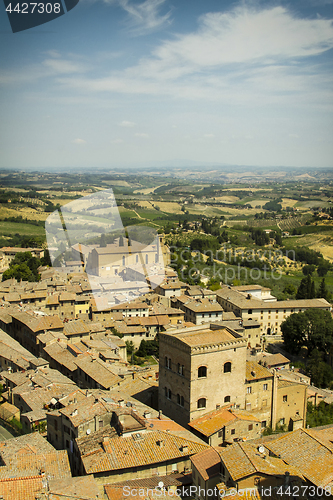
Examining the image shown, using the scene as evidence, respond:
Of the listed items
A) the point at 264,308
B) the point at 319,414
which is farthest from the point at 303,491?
the point at 264,308

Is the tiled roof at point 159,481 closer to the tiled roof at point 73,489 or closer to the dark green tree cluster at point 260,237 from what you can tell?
the tiled roof at point 73,489

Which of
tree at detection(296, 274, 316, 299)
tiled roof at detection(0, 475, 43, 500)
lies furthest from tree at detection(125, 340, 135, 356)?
tree at detection(296, 274, 316, 299)

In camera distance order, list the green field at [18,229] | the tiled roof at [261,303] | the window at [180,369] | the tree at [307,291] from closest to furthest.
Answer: the window at [180,369], the tiled roof at [261,303], the tree at [307,291], the green field at [18,229]

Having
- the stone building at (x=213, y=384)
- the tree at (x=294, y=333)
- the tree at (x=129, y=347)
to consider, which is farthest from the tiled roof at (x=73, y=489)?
the tree at (x=294, y=333)

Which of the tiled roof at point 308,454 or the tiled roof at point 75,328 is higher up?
the tiled roof at point 308,454

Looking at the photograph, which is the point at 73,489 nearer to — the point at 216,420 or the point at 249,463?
the point at 249,463

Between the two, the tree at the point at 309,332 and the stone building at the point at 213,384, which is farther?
the tree at the point at 309,332

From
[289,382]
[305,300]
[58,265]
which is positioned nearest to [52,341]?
[289,382]
